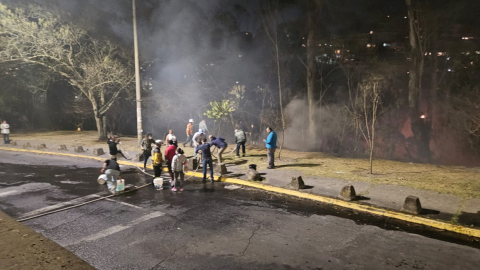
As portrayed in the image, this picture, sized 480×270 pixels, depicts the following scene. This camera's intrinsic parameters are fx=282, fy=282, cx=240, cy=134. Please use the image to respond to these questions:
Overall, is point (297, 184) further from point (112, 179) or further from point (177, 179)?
point (112, 179)

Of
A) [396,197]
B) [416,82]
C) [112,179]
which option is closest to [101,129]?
[112,179]

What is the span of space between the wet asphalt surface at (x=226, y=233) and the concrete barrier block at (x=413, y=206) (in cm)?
50

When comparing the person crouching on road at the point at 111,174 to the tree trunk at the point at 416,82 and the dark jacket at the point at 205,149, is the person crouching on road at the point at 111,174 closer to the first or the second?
the dark jacket at the point at 205,149

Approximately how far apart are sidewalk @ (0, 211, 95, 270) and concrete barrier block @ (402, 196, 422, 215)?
5769 millimetres

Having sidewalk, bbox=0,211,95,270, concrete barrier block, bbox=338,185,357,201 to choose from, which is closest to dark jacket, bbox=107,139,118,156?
sidewalk, bbox=0,211,95,270

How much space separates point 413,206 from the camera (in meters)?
5.73

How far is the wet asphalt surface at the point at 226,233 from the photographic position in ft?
13.3

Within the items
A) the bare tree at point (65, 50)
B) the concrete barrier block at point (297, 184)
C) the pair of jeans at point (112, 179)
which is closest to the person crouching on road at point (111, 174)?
the pair of jeans at point (112, 179)

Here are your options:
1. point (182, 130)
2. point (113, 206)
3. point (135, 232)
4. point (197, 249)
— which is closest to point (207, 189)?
point (113, 206)

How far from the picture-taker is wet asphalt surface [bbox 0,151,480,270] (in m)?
4.05

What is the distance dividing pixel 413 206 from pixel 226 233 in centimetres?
385

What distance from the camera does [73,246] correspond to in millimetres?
4492

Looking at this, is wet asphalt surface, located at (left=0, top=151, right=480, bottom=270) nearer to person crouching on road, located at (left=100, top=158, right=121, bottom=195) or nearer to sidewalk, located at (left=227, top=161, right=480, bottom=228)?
person crouching on road, located at (left=100, top=158, right=121, bottom=195)

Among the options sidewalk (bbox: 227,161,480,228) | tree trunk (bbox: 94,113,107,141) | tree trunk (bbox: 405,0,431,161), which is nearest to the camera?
sidewalk (bbox: 227,161,480,228)
